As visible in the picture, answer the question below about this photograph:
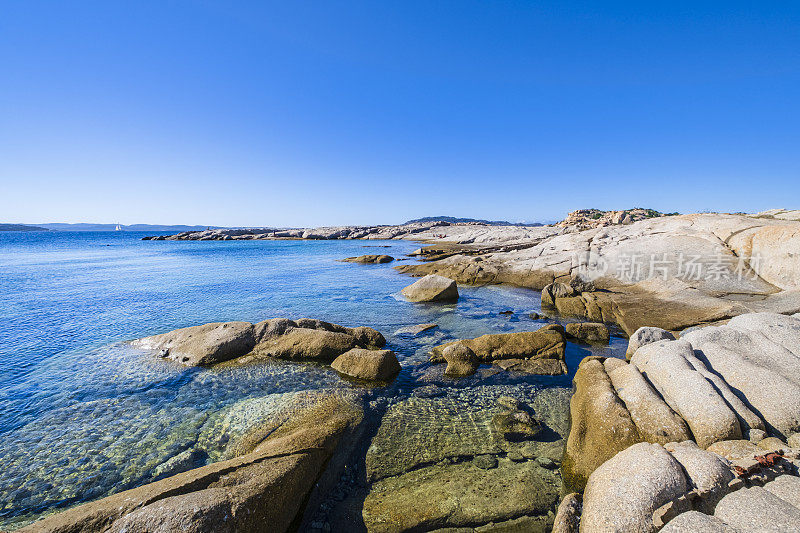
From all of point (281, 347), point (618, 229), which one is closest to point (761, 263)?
point (618, 229)

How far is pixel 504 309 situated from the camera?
64.4 ft

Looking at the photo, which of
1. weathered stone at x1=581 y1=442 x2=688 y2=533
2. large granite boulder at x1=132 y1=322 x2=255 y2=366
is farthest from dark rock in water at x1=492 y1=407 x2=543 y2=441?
large granite boulder at x1=132 y1=322 x2=255 y2=366

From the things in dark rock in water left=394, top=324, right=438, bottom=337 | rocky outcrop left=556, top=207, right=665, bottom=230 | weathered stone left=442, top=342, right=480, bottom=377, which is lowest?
dark rock in water left=394, top=324, right=438, bottom=337

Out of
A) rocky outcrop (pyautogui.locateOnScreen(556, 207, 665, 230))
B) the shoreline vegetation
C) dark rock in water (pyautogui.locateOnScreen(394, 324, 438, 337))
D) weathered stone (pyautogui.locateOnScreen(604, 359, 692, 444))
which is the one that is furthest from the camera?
rocky outcrop (pyautogui.locateOnScreen(556, 207, 665, 230))

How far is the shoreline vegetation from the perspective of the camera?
14.2 ft

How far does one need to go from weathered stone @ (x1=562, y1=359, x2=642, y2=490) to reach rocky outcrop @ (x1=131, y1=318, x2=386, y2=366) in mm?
7706

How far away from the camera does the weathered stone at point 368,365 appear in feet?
34.3

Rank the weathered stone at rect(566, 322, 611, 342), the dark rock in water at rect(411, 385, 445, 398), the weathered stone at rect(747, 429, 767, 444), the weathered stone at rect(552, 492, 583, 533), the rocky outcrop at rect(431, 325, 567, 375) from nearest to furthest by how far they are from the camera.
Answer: the weathered stone at rect(552, 492, 583, 533) → the weathered stone at rect(747, 429, 767, 444) → the dark rock in water at rect(411, 385, 445, 398) → the rocky outcrop at rect(431, 325, 567, 375) → the weathered stone at rect(566, 322, 611, 342)

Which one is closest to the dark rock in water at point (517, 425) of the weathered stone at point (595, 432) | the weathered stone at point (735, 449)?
the weathered stone at point (595, 432)

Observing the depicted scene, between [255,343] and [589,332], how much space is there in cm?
1409

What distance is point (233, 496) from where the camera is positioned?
15.2 ft

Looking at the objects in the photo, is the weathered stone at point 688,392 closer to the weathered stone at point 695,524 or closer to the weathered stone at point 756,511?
the weathered stone at point 756,511

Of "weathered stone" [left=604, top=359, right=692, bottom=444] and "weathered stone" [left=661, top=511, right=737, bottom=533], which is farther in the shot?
"weathered stone" [left=604, top=359, right=692, bottom=444]

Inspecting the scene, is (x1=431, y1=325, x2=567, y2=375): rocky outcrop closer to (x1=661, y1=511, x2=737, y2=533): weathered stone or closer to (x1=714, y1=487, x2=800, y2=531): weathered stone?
(x1=714, y1=487, x2=800, y2=531): weathered stone
